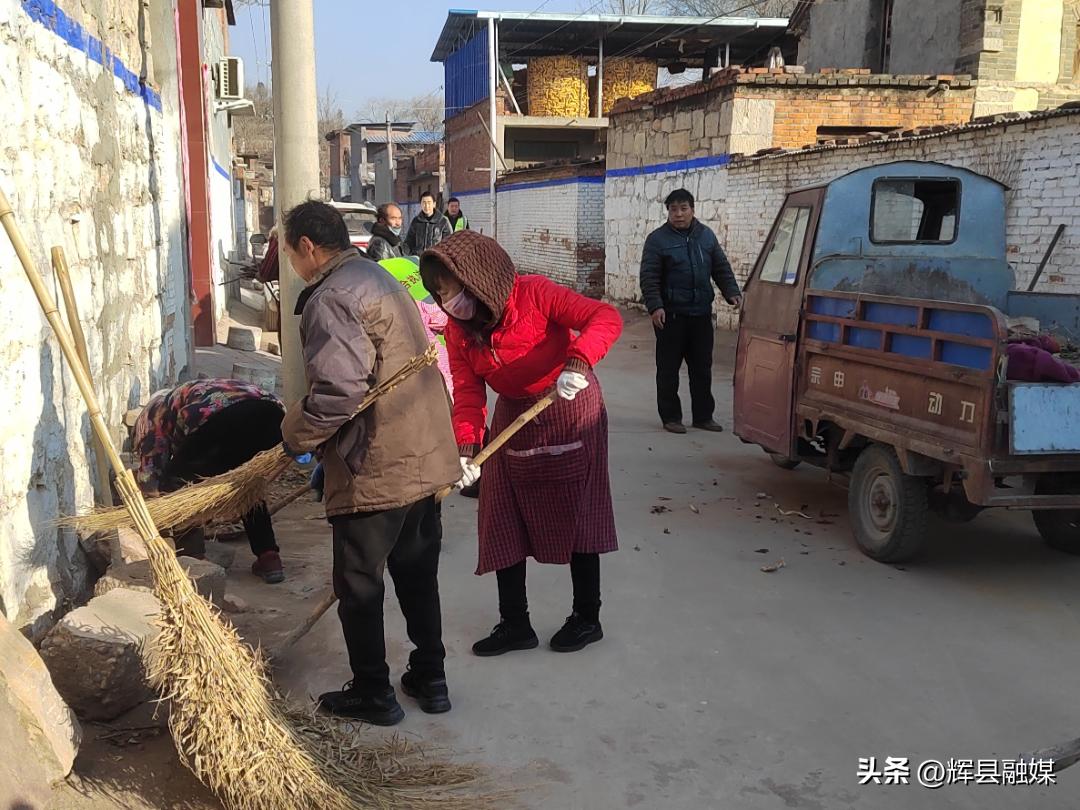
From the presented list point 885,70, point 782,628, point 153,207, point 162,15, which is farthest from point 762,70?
point 782,628

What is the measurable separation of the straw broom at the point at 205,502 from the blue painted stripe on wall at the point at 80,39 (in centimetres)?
174

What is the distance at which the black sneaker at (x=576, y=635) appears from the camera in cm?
378

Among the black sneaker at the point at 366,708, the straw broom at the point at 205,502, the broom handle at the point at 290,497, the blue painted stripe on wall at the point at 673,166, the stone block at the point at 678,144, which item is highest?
the stone block at the point at 678,144

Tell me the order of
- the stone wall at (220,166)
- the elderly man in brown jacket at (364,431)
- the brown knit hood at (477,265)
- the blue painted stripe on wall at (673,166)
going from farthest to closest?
1. the stone wall at (220,166)
2. the blue painted stripe on wall at (673,166)
3. the brown knit hood at (477,265)
4. the elderly man in brown jacket at (364,431)

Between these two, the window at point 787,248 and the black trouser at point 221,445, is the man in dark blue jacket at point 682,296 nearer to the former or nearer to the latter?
the window at point 787,248

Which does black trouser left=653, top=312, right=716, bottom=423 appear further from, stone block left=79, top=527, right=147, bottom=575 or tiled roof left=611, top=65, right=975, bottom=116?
tiled roof left=611, top=65, right=975, bottom=116

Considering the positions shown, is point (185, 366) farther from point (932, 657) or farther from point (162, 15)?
point (932, 657)

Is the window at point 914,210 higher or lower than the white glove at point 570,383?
higher

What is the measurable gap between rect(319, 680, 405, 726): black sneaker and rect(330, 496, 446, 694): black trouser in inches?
1.1

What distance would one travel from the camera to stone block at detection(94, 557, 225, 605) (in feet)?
11.0

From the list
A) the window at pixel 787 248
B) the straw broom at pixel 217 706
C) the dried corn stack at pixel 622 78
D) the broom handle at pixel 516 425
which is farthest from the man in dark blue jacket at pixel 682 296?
the dried corn stack at pixel 622 78

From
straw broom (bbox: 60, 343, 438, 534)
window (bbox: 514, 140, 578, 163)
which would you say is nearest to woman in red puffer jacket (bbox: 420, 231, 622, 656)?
straw broom (bbox: 60, 343, 438, 534)

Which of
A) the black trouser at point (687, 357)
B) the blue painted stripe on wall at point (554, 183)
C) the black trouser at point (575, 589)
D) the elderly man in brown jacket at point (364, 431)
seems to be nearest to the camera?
the elderly man in brown jacket at point (364, 431)

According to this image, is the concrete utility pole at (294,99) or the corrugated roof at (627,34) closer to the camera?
the concrete utility pole at (294,99)
